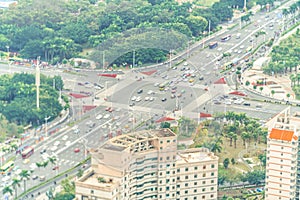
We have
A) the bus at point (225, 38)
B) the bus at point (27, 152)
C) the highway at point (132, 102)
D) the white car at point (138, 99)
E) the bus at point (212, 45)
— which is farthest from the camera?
the bus at point (225, 38)

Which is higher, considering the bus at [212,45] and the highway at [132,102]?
the bus at [212,45]

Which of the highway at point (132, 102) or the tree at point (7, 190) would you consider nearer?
the tree at point (7, 190)

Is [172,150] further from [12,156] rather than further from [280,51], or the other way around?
[280,51]

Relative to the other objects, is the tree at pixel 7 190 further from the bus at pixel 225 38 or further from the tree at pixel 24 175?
the bus at pixel 225 38

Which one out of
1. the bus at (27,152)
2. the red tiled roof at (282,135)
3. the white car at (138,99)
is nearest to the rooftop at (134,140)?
the red tiled roof at (282,135)

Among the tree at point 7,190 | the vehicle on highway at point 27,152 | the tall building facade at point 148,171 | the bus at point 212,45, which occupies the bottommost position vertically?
the tree at point 7,190

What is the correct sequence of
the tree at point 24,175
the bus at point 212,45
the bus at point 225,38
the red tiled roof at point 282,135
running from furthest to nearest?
the bus at point 225,38, the bus at point 212,45, the tree at point 24,175, the red tiled roof at point 282,135

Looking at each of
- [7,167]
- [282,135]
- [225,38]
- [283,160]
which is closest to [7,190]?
[7,167]

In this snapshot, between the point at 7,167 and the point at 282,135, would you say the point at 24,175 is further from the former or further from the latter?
the point at 282,135
